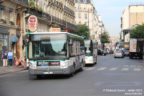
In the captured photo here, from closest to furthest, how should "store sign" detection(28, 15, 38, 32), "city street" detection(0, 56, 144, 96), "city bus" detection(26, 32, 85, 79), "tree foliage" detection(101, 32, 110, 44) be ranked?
"city street" detection(0, 56, 144, 96) → "city bus" detection(26, 32, 85, 79) → "store sign" detection(28, 15, 38, 32) → "tree foliage" detection(101, 32, 110, 44)

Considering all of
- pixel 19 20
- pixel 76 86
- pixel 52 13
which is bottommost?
pixel 76 86

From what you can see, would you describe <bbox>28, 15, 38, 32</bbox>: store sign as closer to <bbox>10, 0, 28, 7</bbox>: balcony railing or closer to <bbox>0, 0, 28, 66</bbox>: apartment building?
<bbox>0, 0, 28, 66</bbox>: apartment building

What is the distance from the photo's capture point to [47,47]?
16922 mm

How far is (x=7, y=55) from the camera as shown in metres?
30.5

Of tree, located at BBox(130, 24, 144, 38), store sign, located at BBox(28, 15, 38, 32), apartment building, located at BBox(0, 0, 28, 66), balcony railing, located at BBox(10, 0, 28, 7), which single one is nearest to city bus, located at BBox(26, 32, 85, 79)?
apartment building, located at BBox(0, 0, 28, 66)

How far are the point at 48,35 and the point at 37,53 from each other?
3.81 feet

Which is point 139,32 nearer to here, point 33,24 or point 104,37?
point 104,37

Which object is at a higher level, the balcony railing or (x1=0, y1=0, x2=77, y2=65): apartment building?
the balcony railing

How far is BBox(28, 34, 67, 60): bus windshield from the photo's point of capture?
55.2ft

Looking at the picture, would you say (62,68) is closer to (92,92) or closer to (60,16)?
(92,92)

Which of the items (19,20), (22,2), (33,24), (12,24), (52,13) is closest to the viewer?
(33,24)

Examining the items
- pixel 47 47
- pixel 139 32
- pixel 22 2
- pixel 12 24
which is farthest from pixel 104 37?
pixel 47 47

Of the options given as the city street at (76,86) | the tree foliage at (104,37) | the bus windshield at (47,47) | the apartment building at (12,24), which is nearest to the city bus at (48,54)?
the bus windshield at (47,47)

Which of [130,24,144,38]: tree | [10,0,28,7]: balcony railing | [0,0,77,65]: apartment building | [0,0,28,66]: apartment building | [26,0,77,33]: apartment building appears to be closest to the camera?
[0,0,28,66]: apartment building
